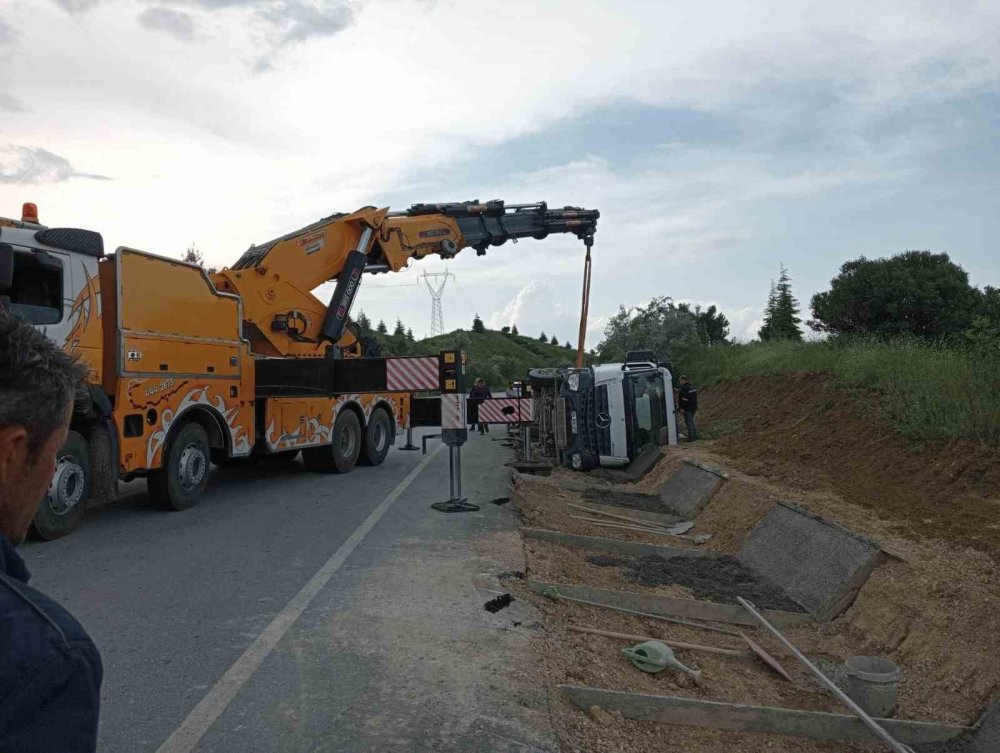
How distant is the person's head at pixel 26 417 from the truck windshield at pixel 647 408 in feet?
42.5

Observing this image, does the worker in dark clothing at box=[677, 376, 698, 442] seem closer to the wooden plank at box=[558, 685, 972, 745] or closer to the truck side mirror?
the wooden plank at box=[558, 685, 972, 745]

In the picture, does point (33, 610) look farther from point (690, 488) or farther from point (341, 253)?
point (341, 253)

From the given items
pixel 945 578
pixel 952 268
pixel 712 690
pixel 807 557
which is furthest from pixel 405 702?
pixel 952 268

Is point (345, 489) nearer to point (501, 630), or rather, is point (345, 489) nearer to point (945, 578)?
point (501, 630)

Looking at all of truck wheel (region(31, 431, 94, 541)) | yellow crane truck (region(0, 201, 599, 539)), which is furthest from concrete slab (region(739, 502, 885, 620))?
truck wheel (region(31, 431, 94, 541))

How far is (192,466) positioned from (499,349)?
66178mm

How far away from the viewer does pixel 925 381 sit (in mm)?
10391

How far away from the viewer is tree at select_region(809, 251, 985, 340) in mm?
24203

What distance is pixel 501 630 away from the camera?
5066mm

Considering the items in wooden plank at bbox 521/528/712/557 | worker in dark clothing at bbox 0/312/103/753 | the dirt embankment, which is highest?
worker in dark clothing at bbox 0/312/103/753

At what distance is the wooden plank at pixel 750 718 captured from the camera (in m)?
4.16

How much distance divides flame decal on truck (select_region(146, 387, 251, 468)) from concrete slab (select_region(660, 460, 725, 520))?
6170 mm

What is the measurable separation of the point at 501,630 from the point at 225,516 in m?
5.13

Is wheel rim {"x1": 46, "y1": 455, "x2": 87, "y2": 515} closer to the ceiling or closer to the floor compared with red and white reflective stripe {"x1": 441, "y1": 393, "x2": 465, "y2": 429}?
closer to the floor
